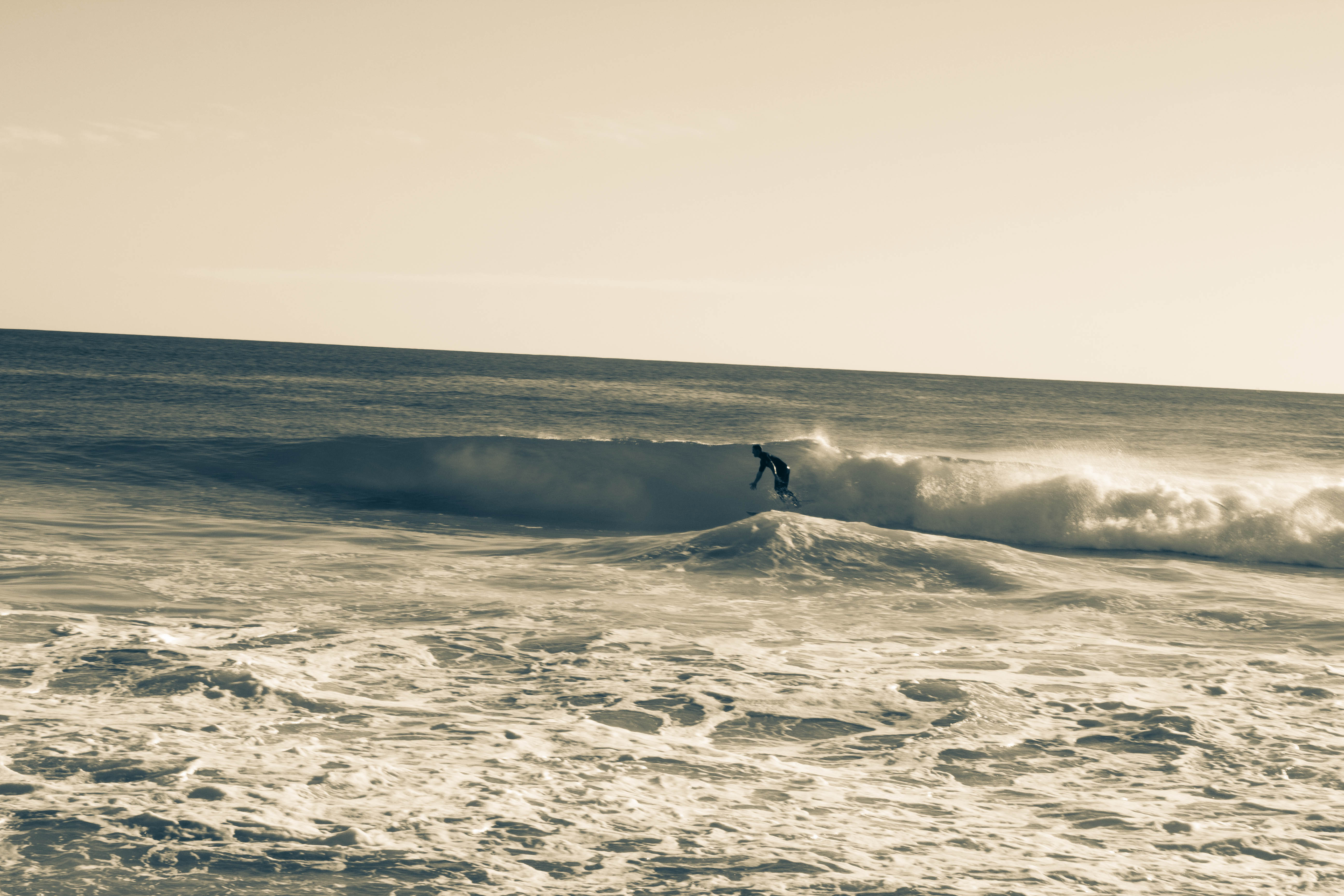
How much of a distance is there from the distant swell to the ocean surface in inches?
5.1

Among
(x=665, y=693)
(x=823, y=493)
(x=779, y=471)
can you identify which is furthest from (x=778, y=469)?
(x=665, y=693)

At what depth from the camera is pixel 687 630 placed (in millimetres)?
8609

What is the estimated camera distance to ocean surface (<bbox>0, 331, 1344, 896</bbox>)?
13.7 feet

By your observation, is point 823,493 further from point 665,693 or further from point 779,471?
point 665,693

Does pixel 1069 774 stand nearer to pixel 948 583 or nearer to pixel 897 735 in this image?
pixel 897 735

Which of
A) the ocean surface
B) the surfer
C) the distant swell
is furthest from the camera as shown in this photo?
the distant swell

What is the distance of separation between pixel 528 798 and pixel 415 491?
17.2 meters

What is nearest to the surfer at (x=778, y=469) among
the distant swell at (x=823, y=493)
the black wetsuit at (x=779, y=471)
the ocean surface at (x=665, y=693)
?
the black wetsuit at (x=779, y=471)

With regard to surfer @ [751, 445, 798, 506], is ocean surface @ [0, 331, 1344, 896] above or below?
below

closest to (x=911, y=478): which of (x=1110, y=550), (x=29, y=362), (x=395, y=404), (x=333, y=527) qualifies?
(x=1110, y=550)

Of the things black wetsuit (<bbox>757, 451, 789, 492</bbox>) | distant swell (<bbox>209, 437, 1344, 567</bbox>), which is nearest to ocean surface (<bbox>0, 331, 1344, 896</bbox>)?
distant swell (<bbox>209, 437, 1344, 567</bbox>)

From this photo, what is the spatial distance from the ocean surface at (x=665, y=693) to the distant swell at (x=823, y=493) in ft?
0.43

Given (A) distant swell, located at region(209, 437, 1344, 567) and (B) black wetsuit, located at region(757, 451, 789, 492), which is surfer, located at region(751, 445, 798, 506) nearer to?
(B) black wetsuit, located at region(757, 451, 789, 492)

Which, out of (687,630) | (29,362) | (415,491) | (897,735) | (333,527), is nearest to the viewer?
Answer: (897,735)
